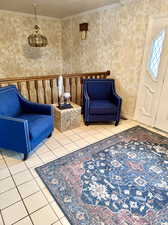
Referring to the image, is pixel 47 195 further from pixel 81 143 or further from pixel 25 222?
pixel 81 143

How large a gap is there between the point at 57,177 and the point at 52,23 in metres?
4.81

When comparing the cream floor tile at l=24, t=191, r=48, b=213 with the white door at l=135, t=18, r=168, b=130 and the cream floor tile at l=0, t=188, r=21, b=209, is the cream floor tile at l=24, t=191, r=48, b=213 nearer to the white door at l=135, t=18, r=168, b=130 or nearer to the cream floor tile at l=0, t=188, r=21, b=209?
the cream floor tile at l=0, t=188, r=21, b=209

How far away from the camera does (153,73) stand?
2.93m

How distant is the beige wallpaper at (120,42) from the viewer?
289cm

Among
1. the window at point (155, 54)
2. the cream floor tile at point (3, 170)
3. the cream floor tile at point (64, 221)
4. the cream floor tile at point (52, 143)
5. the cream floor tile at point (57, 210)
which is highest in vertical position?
the window at point (155, 54)

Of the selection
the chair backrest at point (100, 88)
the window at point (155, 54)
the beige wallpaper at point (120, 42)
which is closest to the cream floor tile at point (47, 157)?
the chair backrest at point (100, 88)

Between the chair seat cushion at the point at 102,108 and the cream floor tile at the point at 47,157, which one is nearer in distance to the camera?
the cream floor tile at the point at 47,157

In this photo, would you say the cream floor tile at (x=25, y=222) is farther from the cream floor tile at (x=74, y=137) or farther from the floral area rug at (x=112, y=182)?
the cream floor tile at (x=74, y=137)

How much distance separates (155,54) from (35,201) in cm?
302

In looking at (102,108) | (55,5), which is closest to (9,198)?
(102,108)

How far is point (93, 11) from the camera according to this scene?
377cm

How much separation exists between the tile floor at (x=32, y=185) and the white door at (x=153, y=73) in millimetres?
1027

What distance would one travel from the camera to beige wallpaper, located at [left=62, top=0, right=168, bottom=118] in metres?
2.89

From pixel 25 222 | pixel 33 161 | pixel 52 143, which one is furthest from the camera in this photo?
pixel 52 143
